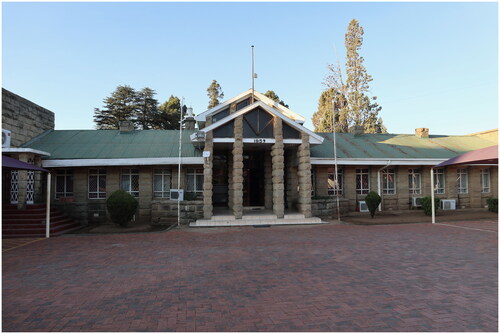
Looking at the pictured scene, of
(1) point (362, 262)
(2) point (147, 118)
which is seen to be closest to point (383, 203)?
(1) point (362, 262)

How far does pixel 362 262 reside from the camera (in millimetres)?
7266

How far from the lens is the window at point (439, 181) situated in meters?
19.8

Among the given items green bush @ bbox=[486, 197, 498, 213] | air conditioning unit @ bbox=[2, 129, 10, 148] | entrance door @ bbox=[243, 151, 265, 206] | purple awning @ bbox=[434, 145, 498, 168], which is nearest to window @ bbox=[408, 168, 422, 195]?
green bush @ bbox=[486, 197, 498, 213]

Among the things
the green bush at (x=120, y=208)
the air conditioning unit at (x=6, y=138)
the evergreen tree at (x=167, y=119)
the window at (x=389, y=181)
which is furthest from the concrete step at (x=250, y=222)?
the evergreen tree at (x=167, y=119)

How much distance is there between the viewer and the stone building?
587 inches

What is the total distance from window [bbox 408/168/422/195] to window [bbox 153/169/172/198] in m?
16.5

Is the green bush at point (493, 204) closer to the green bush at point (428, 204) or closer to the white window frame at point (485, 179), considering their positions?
the white window frame at point (485, 179)

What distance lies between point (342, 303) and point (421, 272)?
111 inches

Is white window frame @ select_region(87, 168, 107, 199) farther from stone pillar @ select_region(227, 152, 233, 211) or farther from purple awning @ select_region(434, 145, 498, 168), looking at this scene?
purple awning @ select_region(434, 145, 498, 168)

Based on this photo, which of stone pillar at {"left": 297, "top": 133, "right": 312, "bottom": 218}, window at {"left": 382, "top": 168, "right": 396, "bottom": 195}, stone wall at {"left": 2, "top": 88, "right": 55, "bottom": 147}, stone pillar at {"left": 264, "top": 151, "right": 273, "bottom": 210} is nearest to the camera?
stone pillar at {"left": 297, "top": 133, "right": 312, "bottom": 218}

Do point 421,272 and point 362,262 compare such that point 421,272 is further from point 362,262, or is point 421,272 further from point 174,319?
point 174,319

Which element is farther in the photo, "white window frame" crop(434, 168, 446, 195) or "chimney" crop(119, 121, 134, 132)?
"chimney" crop(119, 121, 134, 132)

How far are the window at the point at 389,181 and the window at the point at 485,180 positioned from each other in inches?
277

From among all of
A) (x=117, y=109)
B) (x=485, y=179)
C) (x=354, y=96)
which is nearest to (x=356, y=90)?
(x=354, y=96)
